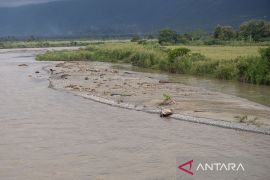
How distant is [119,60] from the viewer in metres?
70.7

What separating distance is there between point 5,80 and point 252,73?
23990 mm

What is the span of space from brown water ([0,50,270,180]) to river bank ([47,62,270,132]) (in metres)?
1.24

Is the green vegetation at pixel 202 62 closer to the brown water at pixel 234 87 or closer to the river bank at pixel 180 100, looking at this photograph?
the brown water at pixel 234 87

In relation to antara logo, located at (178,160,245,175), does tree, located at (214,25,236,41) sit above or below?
above

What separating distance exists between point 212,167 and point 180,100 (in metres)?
13.1

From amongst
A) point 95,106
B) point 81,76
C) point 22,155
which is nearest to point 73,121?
point 95,106

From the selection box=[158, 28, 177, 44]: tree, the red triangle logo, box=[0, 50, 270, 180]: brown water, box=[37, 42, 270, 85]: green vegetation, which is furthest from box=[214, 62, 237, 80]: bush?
box=[158, 28, 177, 44]: tree

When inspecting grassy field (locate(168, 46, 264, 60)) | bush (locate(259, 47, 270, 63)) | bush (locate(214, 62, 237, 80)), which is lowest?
bush (locate(214, 62, 237, 80))

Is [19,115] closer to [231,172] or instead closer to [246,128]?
[246,128]

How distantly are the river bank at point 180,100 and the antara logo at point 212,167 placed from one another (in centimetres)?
505

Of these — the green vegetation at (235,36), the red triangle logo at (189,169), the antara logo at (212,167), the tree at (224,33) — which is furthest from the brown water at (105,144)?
the tree at (224,33)

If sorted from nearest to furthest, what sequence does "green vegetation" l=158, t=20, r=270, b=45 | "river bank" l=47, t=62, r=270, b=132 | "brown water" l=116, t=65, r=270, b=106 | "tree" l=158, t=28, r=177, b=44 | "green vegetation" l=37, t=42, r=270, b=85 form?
"river bank" l=47, t=62, r=270, b=132, "brown water" l=116, t=65, r=270, b=106, "green vegetation" l=37, t=42, r=270, b=85, "green vegetation" l=158, t=20, r=270, b=45, "tree" l=158, t=28, r=177, b=44

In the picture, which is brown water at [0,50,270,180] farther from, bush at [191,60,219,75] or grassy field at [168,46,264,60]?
grassy field at [168,46,264,60]

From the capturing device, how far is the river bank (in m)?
21.1
